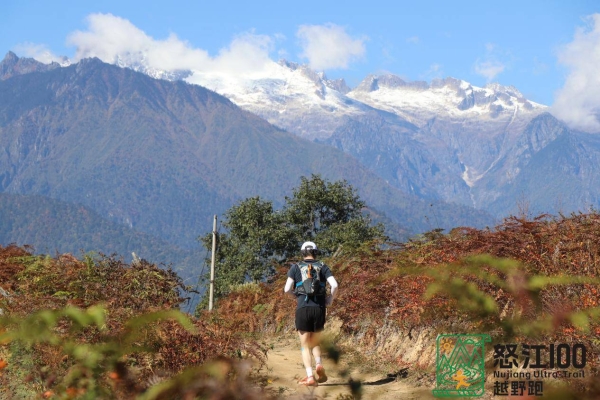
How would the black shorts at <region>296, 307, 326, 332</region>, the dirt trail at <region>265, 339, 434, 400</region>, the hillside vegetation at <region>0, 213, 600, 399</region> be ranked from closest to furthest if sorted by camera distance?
the hillside vegetation at <region>0, 213, 600, 399</region>
the dirt trail at <region>265, 339, 434, 400</region>
the black shorts at <region>296, 307, 326, 332</region>

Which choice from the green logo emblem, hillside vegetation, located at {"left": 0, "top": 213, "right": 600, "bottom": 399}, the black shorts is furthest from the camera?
the black shorts

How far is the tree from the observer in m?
46.7

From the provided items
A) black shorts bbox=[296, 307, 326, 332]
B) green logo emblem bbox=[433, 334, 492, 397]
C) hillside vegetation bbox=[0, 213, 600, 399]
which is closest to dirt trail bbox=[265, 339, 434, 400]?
hillside vegetation bbox=[0, 213, 600, 399]

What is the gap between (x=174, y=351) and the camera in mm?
8312

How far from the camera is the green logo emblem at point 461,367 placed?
107 inches

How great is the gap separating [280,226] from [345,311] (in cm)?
3660

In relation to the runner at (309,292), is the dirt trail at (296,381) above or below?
below

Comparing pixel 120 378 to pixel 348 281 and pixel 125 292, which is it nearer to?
pixel 125 292

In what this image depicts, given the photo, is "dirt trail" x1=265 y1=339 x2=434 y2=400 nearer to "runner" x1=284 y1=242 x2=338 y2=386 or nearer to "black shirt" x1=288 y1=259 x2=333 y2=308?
"runner" x1=284 y1=242 x2=338 y2=386

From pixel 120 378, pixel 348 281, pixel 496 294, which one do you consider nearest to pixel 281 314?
pixel 348 281

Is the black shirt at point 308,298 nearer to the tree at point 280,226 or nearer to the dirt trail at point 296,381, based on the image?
the dirt trail at point 296,381

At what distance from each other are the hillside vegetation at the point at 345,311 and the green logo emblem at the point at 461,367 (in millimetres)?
177

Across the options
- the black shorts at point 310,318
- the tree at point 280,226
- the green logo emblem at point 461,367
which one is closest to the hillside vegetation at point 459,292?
the green logo emblem at point 461,367

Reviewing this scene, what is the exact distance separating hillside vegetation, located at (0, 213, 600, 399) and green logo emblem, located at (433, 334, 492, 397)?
0.18 metres
